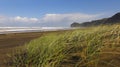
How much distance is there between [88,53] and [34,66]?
37.2 inches

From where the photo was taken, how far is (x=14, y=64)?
496 centimetres

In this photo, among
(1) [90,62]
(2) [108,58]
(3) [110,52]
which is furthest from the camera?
(3) [110,52]

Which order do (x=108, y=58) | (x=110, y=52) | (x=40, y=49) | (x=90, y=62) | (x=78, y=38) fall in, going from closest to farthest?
(x=90, y=62), (x=108, y=58), (x=110, y=52), (x=40, y=49), (x=78, y=38)

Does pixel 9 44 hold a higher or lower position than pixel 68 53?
lower

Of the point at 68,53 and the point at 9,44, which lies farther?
the point at 9,44

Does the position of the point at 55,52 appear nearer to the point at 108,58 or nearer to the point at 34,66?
the point at 34,66

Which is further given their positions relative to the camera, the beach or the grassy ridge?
the beach

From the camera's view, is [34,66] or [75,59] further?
[75,59]

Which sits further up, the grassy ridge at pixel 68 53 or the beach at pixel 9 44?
the grassy ridge at pixel 68 53

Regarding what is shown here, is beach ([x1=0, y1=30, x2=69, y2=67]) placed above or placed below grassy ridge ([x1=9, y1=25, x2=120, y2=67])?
below

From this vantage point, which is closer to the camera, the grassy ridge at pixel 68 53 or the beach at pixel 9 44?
the grassy ridge at pixel 68 53

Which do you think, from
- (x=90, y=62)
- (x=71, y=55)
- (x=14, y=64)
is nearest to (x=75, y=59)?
(x=71, y=55)

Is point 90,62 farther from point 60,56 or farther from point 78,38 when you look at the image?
point 78,38

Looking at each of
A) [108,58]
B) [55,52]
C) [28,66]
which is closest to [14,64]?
[28,66]
